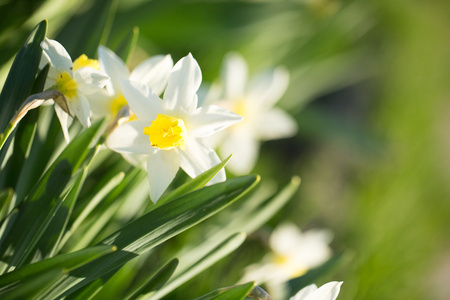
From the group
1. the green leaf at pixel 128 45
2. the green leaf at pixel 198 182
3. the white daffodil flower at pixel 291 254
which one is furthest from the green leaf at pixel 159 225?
the white daffodil flower at pixel 291 254

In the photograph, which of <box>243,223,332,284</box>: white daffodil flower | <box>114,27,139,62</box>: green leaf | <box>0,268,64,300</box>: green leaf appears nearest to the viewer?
<box>0,268,64,300</box>: green leaf

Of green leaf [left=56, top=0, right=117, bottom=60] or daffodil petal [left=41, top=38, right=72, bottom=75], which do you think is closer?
daffodil petal [left=41, top=38, right=72, bottom=75]

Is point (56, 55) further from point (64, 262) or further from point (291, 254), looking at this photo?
point (291, 254)

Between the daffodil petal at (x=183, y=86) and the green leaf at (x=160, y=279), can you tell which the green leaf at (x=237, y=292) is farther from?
the daffodil petal at (x=183, y=86)

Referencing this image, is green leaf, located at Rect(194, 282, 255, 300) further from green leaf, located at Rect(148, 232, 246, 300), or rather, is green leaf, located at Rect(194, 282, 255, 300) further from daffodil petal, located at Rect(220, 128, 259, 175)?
daffodil petal, located at Rect(220, 128, 259, 175)

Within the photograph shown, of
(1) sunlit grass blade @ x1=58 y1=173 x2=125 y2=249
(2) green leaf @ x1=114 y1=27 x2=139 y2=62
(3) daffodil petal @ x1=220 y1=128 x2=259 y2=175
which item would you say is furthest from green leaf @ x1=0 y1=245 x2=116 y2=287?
(3) daffodil petal @ x1=220 y1=128 x2=259 y2=175

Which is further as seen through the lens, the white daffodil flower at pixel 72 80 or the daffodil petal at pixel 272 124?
the daffodil petal at pixel 272 124
